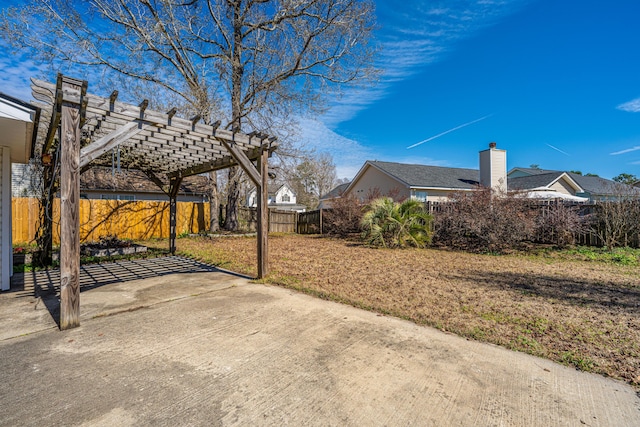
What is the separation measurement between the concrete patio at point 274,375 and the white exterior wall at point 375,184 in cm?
1490

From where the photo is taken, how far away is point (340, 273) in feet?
21.1

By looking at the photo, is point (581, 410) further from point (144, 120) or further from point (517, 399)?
point (144, 120)

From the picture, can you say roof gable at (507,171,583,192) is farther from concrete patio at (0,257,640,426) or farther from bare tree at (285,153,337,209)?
bare tree at (285,153,337,209)

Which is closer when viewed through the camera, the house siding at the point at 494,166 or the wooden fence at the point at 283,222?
the house siding at the point at 494,166

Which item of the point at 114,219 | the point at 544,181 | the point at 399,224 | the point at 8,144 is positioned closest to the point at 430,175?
the point at 544,181

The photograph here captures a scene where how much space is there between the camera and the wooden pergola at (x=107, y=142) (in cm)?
342

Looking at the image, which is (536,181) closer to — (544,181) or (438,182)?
(544,181)

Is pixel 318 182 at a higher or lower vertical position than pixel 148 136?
higher

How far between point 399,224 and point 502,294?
5.74 m

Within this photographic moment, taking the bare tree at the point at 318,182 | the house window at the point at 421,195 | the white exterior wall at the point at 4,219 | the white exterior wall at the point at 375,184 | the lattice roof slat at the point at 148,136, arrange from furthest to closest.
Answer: the bare tree at the point at 318,182, the white exterior wall at the point at 375,184, the house window at the point at 421,195, the white exterior wall at the point at 4,219, the lattice roof slat at the point at 148,136

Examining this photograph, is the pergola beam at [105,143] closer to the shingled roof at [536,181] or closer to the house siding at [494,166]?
the house siding at [494,166]

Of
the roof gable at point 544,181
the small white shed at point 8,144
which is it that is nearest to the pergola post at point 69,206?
the small white shed at point 8,144

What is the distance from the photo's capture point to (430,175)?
1989 centimetres

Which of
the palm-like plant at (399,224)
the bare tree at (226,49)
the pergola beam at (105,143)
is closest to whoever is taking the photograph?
the pergola beam at (105,143)
